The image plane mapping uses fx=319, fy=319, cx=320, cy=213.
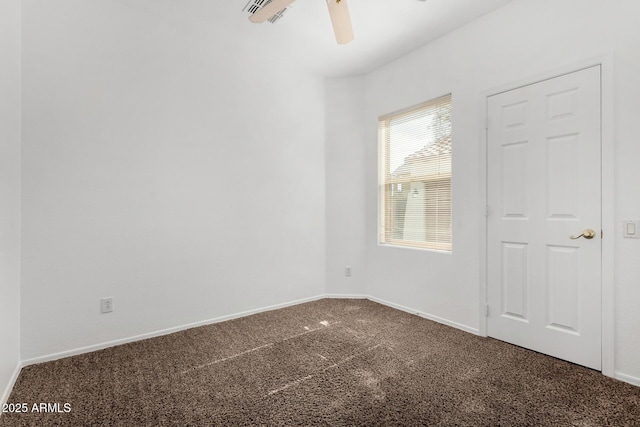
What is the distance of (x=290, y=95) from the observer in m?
3.73

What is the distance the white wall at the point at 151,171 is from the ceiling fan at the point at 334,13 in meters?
0.80

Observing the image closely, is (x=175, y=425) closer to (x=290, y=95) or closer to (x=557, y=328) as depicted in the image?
(x=557, y=328)

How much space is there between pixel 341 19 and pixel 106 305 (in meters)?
2.78

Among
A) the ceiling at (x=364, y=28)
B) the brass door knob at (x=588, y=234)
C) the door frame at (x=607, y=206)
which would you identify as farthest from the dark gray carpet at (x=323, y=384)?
the ceiling at (x=364, y=28)

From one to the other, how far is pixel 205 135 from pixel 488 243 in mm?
2790

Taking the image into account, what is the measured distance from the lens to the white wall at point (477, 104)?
2.05m

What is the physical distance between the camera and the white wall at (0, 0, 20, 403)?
6.29 feet

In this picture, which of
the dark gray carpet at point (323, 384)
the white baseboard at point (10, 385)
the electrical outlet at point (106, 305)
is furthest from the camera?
the electrical outlet at point (106, 305)

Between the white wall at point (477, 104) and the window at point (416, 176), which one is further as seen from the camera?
the window at point (416, 176)

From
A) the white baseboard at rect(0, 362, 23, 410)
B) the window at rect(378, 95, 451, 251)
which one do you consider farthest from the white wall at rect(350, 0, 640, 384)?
the white baseboard at rect(0, 362, 23, 410)

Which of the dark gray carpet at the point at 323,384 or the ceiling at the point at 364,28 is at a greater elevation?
the ceiling at the point at 364,28

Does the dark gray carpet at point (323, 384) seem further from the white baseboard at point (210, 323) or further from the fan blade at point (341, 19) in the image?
the fan blade at point (341, 19)

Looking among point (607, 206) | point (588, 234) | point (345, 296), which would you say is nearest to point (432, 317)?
point (345, 296)

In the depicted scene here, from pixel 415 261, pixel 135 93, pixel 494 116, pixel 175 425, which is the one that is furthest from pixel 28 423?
pixel 494 116
